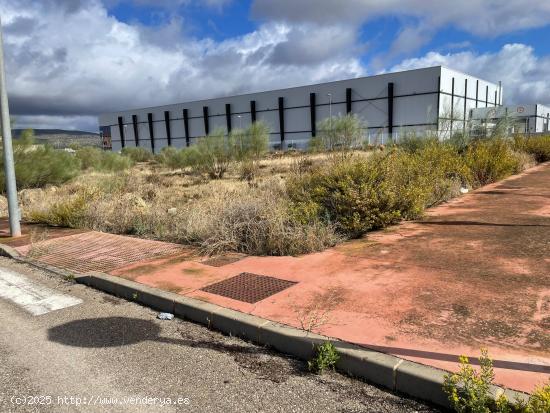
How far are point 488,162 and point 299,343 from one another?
497 inches

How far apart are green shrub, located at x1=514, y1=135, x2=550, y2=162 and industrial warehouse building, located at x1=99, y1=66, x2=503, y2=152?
54.4ft

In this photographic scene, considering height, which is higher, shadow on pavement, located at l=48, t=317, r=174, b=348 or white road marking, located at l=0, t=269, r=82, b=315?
shadow on pavement, located at l=48, t=317, r=174, b=348

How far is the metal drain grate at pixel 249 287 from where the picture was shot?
507cm

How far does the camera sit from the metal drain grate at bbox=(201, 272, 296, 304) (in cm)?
507

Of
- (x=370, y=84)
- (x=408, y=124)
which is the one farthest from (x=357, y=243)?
(x=370, y=84)

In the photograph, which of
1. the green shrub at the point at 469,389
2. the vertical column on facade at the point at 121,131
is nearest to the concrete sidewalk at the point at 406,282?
the green shrub at the point at 469,389

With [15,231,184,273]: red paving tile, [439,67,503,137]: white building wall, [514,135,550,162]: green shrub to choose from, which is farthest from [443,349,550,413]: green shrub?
[439,67,503,137]: white building wall

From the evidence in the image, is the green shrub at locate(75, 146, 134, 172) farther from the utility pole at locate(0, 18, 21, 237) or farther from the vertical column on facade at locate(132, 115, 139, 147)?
the vertical column on facade at locate(132, 115, 139, 147)

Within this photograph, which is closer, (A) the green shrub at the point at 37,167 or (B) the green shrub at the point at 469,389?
(B) the green shrub at the point at 469,389

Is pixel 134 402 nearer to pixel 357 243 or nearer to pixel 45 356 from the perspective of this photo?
pixel 45 356

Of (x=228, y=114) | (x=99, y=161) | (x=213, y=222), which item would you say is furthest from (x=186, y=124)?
(x=213, y=222)

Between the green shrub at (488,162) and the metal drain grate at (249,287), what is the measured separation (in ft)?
32.7

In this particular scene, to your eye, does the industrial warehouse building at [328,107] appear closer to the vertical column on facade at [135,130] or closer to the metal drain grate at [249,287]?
the vertical column on facade at [135,130]

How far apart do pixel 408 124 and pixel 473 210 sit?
46.5 m
